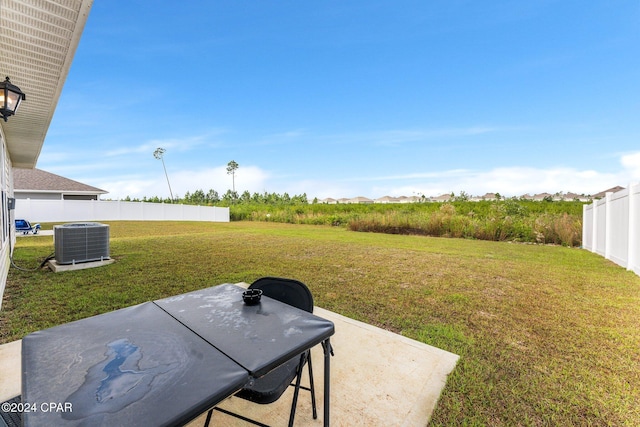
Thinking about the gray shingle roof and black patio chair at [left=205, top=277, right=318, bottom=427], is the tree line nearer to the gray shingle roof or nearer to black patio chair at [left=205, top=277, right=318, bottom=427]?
the gray shingle roof

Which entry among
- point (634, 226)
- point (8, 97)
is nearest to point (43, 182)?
point (8, 97)

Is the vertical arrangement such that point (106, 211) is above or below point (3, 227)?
above

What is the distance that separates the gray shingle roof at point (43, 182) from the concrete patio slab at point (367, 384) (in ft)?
88.6

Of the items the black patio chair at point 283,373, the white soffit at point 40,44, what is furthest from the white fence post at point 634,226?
the white soffit at point 40,44

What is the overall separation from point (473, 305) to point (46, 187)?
30.1 meters

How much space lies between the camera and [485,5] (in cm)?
1105

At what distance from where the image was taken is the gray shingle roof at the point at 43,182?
21.1m

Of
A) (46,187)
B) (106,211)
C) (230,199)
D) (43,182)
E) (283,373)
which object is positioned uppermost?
(43,182)

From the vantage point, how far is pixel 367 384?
202 cm

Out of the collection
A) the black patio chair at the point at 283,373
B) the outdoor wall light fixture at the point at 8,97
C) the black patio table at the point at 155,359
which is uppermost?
the outdoor wall light fixture at the point at 8,97

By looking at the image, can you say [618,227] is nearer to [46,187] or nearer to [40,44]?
[40,44]

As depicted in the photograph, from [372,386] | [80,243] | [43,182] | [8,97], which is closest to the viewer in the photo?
[372,386]

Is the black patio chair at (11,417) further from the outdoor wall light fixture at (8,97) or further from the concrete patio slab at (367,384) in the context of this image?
the outdoor wall light fixture at (8,97)

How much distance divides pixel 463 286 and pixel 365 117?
18974mm
